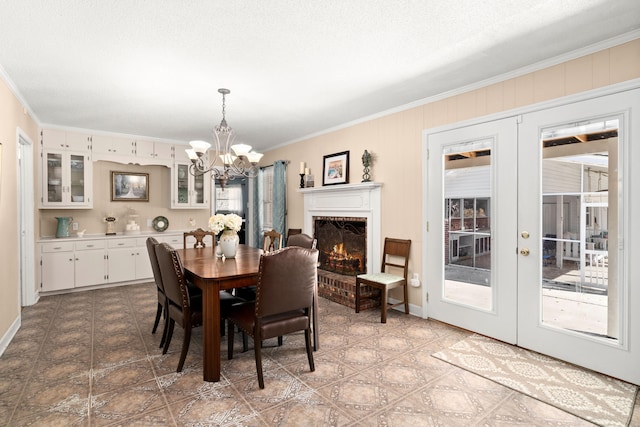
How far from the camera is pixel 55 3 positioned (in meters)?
2.02

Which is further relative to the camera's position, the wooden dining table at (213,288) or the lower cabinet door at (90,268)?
the lower cabinet door at (90,268)

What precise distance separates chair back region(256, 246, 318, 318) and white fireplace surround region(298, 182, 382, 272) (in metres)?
1.96

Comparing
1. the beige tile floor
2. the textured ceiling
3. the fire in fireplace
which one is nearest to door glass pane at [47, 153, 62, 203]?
the textured ceiling

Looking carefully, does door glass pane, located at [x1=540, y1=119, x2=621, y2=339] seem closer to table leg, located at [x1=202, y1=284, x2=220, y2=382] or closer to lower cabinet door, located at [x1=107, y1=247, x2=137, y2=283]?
table leg, located at [x1=202, y1=284, x2=220, y2=382]

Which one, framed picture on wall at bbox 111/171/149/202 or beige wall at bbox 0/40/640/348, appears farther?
framed picture on wall at bbox 111/171/149/202

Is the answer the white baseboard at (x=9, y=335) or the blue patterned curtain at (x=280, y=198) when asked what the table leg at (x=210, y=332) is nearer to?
the white baseboard at (x=9, y=335)

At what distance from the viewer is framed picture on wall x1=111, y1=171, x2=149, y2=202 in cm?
564

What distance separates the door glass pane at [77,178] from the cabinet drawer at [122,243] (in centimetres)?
79

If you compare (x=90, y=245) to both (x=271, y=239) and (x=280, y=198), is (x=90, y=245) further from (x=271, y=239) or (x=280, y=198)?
(x=280, y=198)

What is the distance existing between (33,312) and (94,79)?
2966mm

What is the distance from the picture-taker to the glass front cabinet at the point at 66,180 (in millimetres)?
4887

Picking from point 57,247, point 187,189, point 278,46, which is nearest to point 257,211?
point 187,189

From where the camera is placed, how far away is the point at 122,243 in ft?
17.5

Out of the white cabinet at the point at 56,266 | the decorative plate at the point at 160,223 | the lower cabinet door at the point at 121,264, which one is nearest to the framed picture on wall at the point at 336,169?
the decorative plate at the point at 160,223
